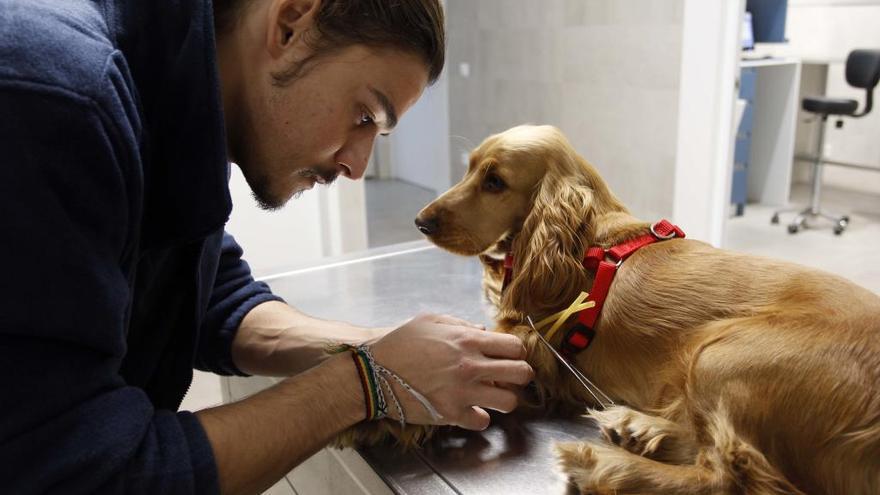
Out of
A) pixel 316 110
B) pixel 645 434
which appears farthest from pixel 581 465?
pixel 316 110

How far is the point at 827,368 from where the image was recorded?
74 cm

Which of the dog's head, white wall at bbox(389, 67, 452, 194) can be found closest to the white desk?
white wall at bbox(389, 67, 452, 194)

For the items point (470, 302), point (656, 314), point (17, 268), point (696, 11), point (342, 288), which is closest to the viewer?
point (17, 268)

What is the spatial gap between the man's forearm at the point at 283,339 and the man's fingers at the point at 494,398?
0.84ft

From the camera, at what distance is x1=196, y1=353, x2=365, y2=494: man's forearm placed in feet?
2.52

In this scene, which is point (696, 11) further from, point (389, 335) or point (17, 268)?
point (17, 268)

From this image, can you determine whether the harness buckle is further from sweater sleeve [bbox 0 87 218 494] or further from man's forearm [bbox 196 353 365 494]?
sweater sleeve [bbox 0 87 218 494]

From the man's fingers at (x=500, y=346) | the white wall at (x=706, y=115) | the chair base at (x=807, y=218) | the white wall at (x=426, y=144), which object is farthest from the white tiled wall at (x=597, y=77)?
the man's fingers at (x=500, y=346)

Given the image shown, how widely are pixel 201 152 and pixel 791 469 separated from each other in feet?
2.27

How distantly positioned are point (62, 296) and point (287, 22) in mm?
400

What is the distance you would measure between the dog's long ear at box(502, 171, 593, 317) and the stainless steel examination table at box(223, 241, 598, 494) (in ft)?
0.56

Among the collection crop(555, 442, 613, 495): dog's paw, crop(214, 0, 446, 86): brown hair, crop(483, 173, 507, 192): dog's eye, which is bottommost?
crop(555, 442, 613, 495): dog's paw

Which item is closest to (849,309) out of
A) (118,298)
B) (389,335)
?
(389,335)

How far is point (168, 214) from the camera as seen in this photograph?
0.79 metres
